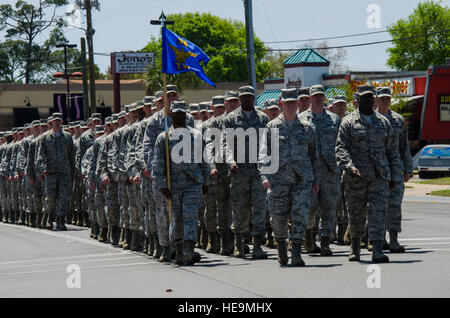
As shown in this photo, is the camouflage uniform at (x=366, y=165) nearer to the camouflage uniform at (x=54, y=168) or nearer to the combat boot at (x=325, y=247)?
the combat boot at (x=325, y=247)

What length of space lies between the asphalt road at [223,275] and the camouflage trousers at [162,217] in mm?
351

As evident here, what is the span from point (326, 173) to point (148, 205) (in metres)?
2.65

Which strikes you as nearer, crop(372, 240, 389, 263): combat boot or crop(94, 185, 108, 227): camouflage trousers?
crop(372, 240, 389, 263): combat boot

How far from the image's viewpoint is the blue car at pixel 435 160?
3944 cm

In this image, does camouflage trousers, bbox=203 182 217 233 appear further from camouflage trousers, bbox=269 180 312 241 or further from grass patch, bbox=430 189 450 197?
grass patch, bbox=430 189 450 197

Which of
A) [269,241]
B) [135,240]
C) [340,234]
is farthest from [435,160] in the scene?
[135,240]

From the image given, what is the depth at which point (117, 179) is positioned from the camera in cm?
1570

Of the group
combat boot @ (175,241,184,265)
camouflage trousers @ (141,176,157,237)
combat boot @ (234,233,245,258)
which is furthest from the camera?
camouflage trousers @ (141,176,157,237)

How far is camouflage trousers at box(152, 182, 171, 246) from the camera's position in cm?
1269

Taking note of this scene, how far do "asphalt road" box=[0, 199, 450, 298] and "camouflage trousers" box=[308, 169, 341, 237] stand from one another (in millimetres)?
501

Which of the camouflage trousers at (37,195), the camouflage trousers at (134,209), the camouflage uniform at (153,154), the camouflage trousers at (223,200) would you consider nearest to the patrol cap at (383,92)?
the camouflage trousers at (223,200)

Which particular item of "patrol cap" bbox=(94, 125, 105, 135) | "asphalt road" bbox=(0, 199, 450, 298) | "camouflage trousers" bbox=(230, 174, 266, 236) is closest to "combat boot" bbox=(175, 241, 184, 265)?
"asphalt road" bbox=(0, 199, 450, 298)
